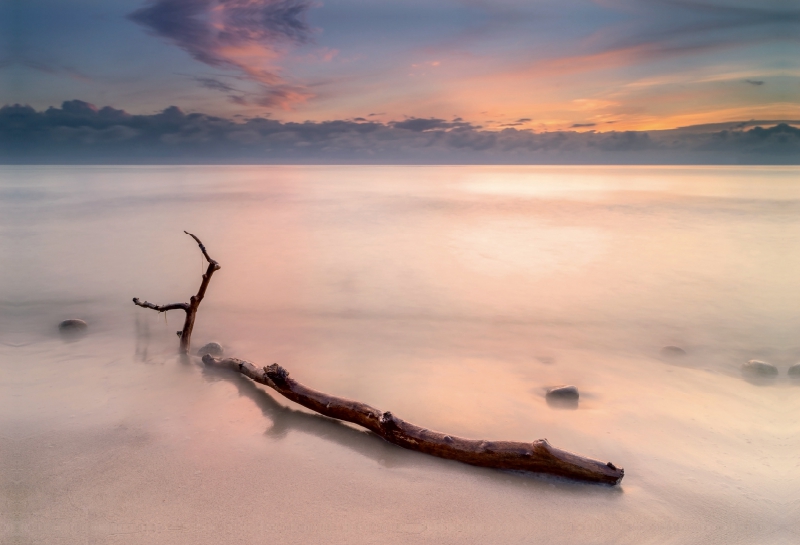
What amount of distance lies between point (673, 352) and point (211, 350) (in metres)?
6.87

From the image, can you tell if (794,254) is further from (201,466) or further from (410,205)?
(410,205)

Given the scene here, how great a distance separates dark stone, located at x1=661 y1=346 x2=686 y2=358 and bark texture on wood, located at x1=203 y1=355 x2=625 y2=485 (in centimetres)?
412

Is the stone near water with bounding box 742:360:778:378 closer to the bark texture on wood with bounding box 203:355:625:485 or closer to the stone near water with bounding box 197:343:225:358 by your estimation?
→ the bark texture on wood with bounding box 203:355:625:485

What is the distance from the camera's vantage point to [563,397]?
234 inches

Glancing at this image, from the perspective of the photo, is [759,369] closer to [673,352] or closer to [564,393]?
[673,352]

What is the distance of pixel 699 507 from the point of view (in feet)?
13.2

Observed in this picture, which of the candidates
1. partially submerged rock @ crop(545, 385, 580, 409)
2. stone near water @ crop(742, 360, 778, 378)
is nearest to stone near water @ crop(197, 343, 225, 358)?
partially submerged rock @ crop(545, 385, 580, 409)

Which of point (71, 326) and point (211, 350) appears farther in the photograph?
point (71, 326)

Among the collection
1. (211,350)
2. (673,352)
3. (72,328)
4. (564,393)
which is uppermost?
(72,328)

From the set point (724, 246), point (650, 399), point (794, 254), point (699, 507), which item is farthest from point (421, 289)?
point (724, 246)

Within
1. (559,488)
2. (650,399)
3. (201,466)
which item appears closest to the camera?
(559,488)

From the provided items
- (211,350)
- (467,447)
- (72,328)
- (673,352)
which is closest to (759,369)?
(673,352)

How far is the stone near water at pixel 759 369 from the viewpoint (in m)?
6.79

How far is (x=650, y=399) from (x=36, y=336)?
8.74 meters
